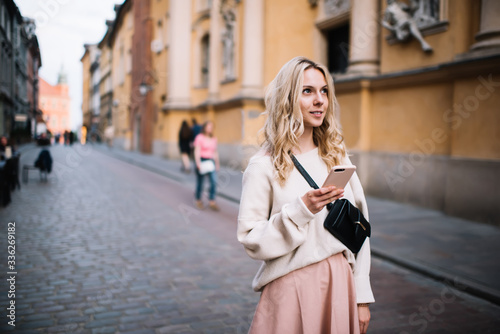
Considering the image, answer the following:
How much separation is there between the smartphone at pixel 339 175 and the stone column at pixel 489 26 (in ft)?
24.5

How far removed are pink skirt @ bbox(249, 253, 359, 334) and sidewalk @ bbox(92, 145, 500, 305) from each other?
10.7 feet

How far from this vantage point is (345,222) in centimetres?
196

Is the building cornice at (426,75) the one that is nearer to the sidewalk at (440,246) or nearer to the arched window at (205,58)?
the sidewalk at (440,246)

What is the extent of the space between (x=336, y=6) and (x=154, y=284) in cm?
1092

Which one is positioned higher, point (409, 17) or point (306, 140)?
point (409, 17)

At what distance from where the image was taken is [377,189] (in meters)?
10.8

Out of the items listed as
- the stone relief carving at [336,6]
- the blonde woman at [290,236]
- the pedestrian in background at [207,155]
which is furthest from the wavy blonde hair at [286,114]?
the stone relief carving at [336,6]

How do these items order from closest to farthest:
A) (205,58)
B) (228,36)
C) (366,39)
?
(366,39), (228,36), (205,58)

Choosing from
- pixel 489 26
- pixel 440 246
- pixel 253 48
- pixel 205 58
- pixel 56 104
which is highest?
pixel 56 104

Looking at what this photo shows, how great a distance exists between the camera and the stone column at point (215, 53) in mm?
20766

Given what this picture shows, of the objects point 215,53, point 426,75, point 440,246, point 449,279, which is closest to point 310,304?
point 449,279

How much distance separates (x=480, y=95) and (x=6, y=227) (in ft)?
27.8

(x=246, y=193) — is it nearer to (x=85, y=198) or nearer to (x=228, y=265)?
(x=228, y=265)

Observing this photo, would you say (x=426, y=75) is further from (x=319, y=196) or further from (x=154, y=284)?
(x=319, y=196)
